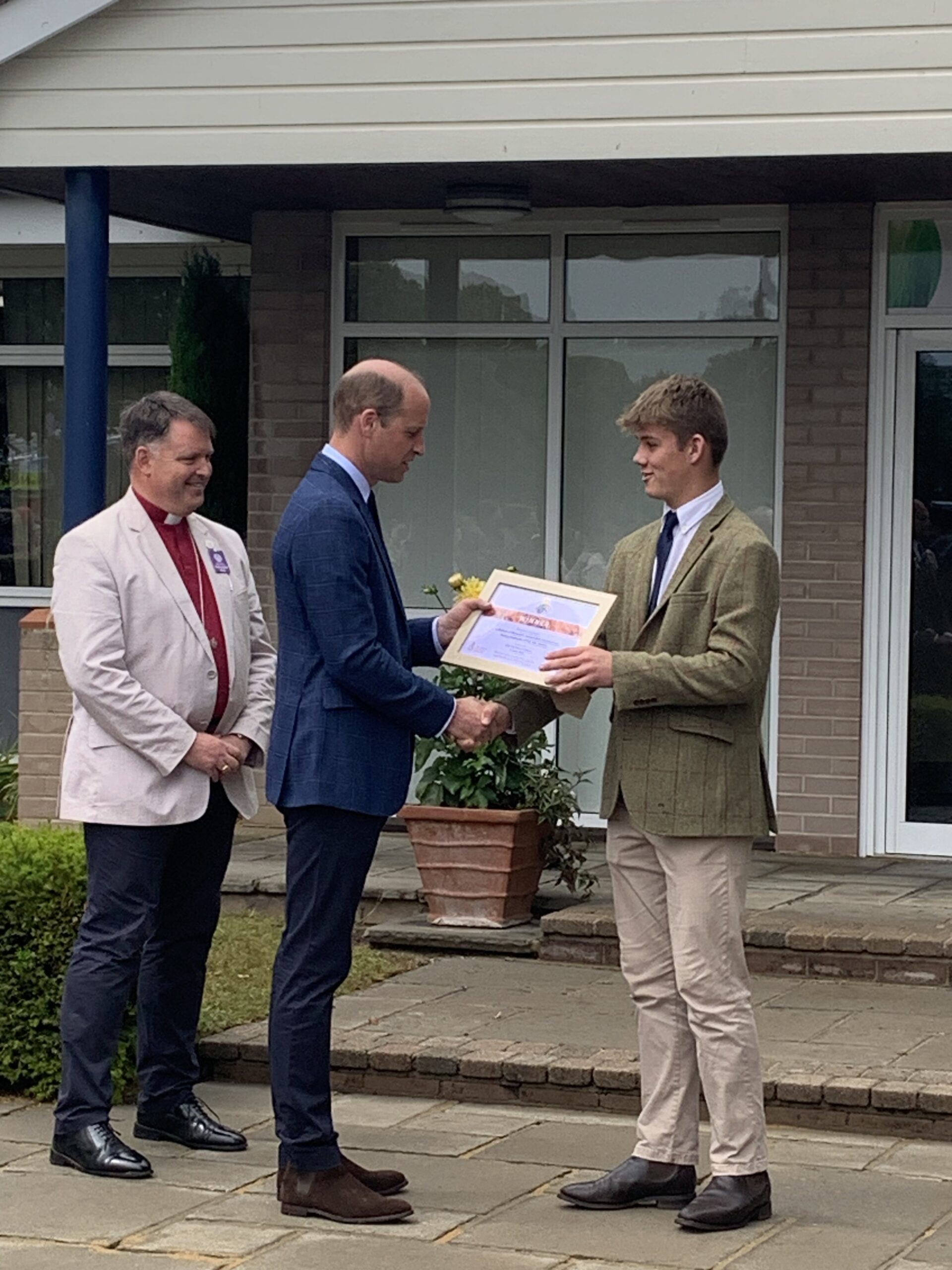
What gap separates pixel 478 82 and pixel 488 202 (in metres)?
1.41

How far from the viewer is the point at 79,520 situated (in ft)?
27.8

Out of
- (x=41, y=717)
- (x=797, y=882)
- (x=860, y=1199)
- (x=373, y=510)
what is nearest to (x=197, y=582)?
(x=373, y=510)

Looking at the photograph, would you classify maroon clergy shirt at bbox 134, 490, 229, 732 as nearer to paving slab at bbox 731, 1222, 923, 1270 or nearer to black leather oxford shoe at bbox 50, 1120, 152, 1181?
black leather oxford shoe at bbox 50, 1120, 152, 1181

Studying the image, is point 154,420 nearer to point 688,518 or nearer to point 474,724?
point 474,724

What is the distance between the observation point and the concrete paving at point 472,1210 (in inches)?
179

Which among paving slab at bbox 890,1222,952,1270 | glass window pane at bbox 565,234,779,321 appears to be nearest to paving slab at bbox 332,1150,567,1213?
paving slab at bbox 890,1222,952,1270

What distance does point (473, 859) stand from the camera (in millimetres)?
7766

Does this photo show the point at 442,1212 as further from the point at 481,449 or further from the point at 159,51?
the point at 481,449

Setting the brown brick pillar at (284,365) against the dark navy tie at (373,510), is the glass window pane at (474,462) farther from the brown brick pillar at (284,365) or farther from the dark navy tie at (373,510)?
the dark navy tie at (373,510)

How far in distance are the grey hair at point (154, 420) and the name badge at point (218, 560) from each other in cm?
31

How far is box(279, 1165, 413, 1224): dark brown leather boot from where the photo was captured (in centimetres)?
478

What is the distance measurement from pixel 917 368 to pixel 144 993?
17.1ft

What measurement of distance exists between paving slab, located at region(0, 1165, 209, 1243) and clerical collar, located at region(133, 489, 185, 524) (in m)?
1.63

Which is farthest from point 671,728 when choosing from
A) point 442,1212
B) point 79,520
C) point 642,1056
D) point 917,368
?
point 917,368
